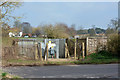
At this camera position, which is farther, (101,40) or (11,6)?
(101,40)

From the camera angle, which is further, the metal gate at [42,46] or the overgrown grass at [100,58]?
the metal gate at [42,46]

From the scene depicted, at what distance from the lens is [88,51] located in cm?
1407

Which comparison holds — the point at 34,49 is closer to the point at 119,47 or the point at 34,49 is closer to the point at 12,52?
the point at 12,52

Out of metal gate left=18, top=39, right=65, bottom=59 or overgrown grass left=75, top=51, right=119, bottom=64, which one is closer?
overgrown grass left=75, top=51, right=119, bottom=64

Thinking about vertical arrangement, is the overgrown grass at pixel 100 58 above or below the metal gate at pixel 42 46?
below

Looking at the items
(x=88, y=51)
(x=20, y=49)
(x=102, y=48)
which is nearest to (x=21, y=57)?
(x=20, y=49)

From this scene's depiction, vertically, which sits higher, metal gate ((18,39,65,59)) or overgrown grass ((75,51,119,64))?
metal gate ((18,39,65,59))

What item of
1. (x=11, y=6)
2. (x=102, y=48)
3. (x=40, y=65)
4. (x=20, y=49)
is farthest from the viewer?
(x=102, y=48)

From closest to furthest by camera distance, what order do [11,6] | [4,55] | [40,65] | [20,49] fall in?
[11,6]
[40,65]
[4,55]
[20,49]

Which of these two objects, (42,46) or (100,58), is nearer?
(100,58)

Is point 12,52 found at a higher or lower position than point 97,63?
higher

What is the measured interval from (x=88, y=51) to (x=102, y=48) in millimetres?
1432

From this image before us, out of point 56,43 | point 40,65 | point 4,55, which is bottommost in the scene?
point 40,65

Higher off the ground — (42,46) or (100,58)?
(42,46)
